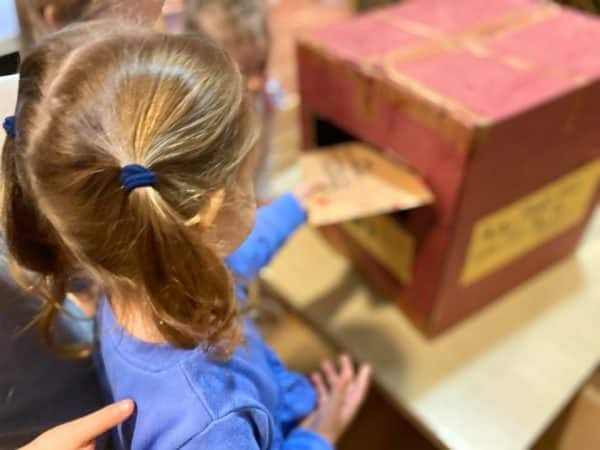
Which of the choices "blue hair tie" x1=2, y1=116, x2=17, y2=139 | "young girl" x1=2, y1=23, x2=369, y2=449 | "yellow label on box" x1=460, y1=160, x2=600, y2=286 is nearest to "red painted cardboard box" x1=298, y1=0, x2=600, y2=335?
"yellow label on box" x1=460, y1=160, x2=600, y2=286

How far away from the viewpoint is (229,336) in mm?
427

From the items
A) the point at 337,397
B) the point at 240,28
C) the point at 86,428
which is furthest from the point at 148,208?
the point at 240,28

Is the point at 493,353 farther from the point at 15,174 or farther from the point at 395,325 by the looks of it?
the point at 15,174

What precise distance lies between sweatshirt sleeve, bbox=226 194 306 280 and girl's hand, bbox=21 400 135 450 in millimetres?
241

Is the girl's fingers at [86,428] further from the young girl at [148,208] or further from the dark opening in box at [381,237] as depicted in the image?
the dark opening in box at [381,237]

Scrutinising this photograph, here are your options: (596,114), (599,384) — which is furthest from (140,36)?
(599,384)

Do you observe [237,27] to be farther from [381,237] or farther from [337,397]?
[337,397]

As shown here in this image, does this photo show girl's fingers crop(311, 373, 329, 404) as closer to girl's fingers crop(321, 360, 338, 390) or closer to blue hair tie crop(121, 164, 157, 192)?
girl's fingers crop(321, 360, 338, 390)

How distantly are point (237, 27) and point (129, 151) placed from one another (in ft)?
1.64

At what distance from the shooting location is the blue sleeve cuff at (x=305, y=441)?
0.54 meters

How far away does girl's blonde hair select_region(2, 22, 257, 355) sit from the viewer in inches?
13.3

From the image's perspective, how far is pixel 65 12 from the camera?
434 mm

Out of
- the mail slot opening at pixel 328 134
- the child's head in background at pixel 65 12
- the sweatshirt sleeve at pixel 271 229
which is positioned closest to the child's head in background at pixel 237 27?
the mail slot opening at pixel 328 134

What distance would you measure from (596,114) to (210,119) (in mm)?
425
